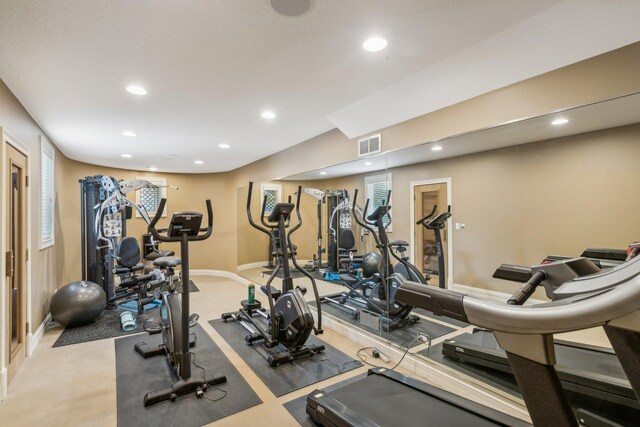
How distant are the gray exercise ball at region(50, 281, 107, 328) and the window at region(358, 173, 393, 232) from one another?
12.1 feet

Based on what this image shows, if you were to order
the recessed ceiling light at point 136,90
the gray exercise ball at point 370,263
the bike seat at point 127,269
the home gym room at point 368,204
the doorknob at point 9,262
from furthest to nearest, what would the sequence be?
the bike seat at point 127,269, the gray exercise ball at point 370,263, the recessed ceiling light at point 136,90, the doorknob at point 9,262, the home gym room at point 368,204

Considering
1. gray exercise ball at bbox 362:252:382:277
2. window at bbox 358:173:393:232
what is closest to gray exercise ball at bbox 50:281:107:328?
gray exercise ball at bbox 362:252:382:277

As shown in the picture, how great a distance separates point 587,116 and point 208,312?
4721 millimetres

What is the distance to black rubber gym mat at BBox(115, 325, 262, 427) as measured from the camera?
2079mm

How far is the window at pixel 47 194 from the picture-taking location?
3.73 m

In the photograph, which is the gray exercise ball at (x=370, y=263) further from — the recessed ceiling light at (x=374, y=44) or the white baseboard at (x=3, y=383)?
the white baseboard at (x=3, y=383)

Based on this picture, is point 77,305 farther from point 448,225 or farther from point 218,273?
point 448,225

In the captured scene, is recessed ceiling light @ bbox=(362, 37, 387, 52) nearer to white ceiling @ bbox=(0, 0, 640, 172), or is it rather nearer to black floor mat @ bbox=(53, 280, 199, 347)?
white ceiling @ bbox=(0, 0, 640, 172)

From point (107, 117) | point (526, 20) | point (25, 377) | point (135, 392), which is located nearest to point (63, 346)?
point (25, 377)

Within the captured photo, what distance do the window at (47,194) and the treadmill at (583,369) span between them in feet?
15.6

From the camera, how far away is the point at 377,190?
3.58m

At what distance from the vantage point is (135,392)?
7.84 feet

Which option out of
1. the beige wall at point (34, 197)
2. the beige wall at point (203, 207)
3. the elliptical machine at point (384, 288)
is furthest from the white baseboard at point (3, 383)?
the beige wall at point (203, 207)

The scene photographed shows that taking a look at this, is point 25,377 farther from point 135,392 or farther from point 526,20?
point 526,20
